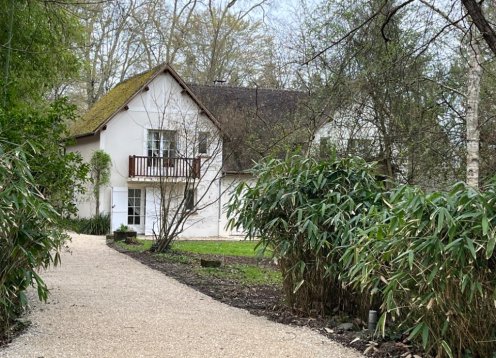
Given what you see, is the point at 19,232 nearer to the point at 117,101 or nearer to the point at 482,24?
the point at 482,24

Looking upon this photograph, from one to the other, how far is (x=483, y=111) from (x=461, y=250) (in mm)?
10181

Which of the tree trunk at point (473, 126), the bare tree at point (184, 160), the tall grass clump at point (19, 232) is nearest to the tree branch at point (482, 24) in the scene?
the tall grass clump at point (19, 232)

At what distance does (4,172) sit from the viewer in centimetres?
607

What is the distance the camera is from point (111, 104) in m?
26.7

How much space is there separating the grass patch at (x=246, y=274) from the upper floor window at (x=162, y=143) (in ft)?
17.8

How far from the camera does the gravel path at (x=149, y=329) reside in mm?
6043

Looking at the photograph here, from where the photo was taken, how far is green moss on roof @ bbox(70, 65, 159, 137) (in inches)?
989

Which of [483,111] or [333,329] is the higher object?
[483,111]

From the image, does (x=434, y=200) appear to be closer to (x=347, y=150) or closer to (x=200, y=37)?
(x=347, y=150)

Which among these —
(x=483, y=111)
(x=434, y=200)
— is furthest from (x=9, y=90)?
(x=483, y=111)

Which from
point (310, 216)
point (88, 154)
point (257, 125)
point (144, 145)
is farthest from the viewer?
point (88, 154)

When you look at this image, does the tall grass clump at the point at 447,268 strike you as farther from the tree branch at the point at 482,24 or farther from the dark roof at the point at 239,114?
the dark roof at the point at 239,114

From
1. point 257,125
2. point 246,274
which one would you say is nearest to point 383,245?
point 246,274

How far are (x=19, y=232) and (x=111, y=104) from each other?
21.1 meters
